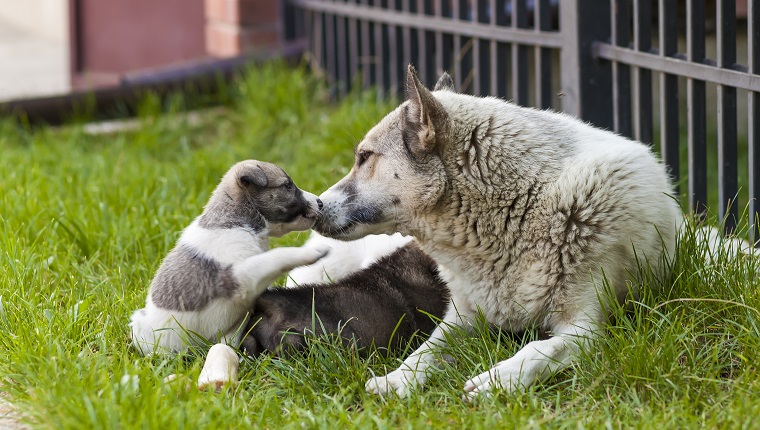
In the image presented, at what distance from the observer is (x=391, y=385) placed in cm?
320

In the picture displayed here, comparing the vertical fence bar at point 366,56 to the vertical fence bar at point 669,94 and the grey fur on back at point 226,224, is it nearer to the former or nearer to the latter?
the vertical fence bar at point 669,94

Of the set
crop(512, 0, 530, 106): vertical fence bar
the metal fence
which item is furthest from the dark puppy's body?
crop(512, 0, 530, 106): vertical fence bar

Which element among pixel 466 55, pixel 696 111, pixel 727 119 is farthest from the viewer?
pixel 466 55

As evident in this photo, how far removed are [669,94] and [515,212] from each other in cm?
171

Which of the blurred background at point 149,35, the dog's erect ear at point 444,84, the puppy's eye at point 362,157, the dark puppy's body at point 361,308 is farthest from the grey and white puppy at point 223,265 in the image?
the blurred background at point 149,35

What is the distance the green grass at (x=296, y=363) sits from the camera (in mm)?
2854

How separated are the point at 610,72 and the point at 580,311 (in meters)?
2.33

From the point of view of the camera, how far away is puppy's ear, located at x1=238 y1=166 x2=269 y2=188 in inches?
147

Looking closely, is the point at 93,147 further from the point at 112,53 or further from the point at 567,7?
the point at 567,7

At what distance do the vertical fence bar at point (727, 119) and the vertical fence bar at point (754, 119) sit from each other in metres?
0.11

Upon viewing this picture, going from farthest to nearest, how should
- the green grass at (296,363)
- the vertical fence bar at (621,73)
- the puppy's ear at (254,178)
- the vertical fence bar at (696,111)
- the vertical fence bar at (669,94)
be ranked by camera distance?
1. the vertical fence bar at (621,73)
2. the vertical fence bar at (669,94)
3. the vertical fence bar at (696,111)
4. the puppy's ear at (254,178)
5. the green grass at (296,363)

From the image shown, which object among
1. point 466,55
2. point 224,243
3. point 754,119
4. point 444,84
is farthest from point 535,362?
point 466,55

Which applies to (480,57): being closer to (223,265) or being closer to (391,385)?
(223,265)

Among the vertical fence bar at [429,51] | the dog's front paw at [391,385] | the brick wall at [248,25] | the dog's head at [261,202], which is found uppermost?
the brick wall at [248,25]
